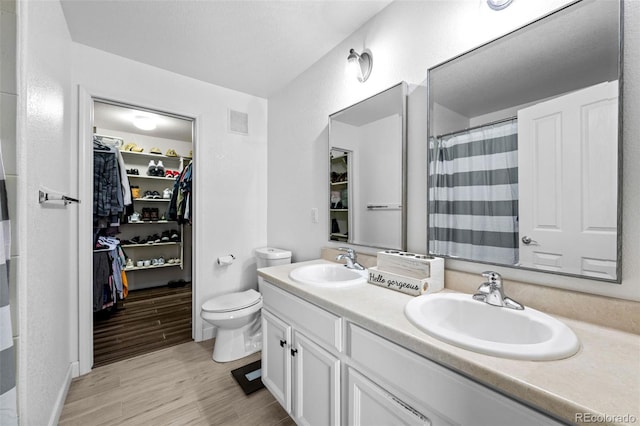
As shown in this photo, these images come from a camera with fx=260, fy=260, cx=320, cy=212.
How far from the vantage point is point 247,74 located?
2309 millimetres

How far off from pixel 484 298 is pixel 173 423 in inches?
68.8

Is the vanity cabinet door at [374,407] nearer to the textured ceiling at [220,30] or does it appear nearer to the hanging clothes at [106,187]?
the textured ceiling at [220,30]

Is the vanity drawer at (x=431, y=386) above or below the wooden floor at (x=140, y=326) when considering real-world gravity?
above

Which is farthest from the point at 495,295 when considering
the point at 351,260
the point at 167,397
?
the point at 167,397

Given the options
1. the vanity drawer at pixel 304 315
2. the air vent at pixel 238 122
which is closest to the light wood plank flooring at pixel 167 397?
the vanity drawer at pixel 304 315

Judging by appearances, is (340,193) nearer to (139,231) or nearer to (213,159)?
(213,159)

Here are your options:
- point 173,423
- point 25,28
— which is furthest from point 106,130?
point 173,423

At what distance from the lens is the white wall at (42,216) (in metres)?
0.94

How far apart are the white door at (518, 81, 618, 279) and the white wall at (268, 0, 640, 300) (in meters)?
0.04

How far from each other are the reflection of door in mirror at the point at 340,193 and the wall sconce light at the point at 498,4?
1.00 m

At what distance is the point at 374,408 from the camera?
928 mm

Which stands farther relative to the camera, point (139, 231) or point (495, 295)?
point (139, 231)

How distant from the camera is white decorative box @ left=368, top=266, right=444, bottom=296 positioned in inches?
44.7

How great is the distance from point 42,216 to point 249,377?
1.52m
